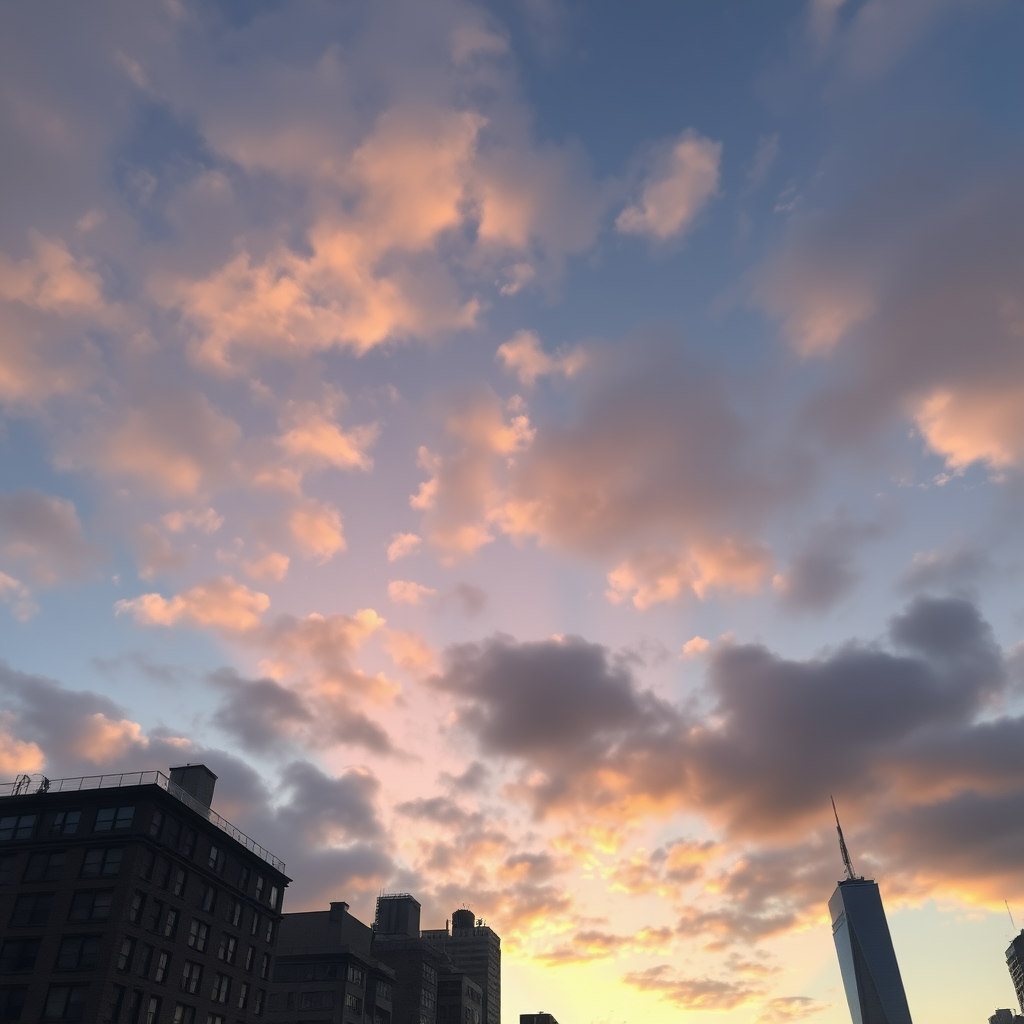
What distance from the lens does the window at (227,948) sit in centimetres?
7075

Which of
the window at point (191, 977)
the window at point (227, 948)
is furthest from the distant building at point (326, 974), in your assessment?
the window at point (191, 977)

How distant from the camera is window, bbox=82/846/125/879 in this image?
6059cm

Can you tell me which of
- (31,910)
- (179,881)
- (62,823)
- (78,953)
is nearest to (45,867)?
(31,910)

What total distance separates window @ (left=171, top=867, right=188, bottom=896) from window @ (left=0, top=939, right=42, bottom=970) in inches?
394

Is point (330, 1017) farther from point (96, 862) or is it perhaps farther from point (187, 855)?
point (96, 862)

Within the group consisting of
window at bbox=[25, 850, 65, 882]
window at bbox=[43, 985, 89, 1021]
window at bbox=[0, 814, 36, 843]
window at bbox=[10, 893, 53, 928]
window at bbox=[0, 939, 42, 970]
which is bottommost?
window at bbox=[43, 985, 89, 1021]

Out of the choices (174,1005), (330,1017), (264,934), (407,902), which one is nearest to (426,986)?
(407,902)

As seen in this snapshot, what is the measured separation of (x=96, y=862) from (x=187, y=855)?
8.25 m

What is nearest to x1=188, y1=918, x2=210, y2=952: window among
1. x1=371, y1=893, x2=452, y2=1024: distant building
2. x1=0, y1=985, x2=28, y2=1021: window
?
x1=0, y1=985, x2=28, y2=1021: window

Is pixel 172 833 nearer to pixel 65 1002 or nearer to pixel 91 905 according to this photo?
pixel 91 905

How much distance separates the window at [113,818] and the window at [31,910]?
5532 mm

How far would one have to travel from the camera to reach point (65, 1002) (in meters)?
56.0

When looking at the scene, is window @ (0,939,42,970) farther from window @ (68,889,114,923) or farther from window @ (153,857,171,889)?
window @ (153,857,171,889)

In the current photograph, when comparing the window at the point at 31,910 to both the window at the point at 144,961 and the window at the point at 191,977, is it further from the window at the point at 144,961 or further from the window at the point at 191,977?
the window at the point at 191,977
